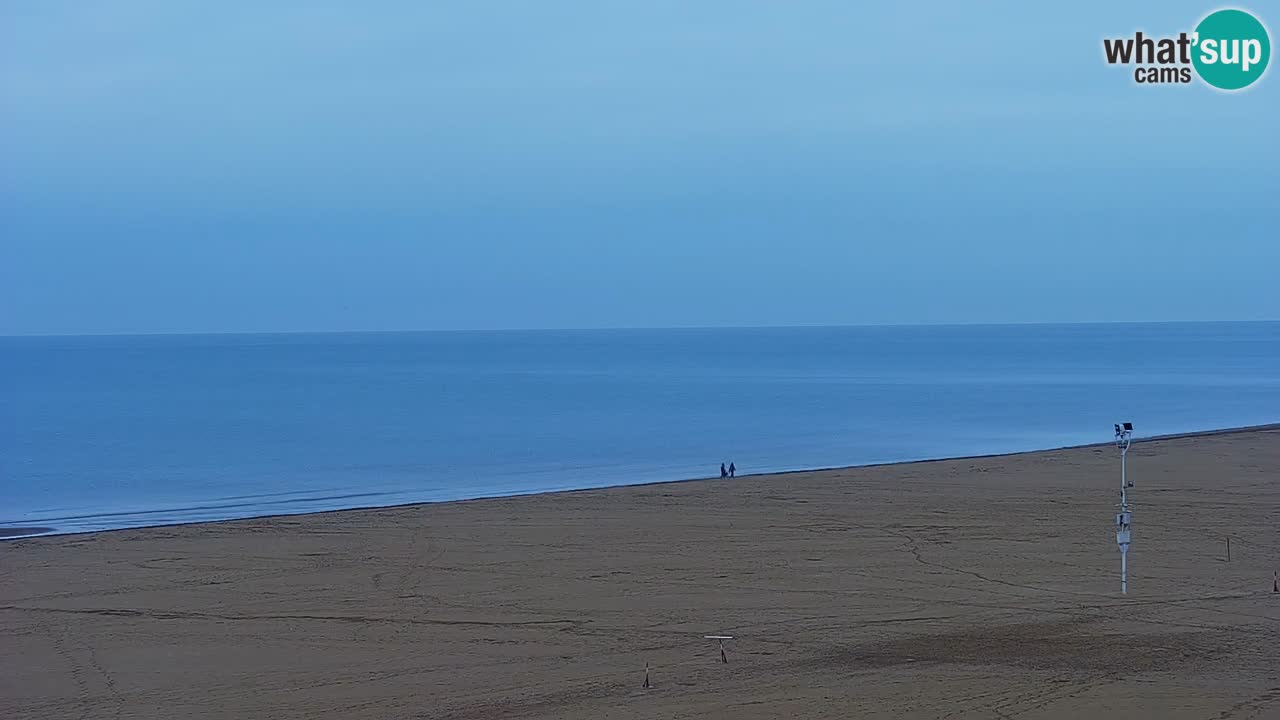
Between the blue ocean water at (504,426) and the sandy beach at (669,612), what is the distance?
13.1 metres

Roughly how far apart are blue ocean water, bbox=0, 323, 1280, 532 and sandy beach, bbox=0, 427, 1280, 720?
1312cm

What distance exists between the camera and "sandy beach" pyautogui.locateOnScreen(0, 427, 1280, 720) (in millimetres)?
17781

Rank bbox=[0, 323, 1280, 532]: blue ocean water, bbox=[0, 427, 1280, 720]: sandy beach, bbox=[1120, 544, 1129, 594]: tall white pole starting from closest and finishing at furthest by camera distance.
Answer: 1. bbox=[0, 427, 1280, 720]: sandy beach
2. bbox=[1120, 544, 1129, 594]: tall white pole
3. bbox=[0, 323, 1280, 532]: blue ocean water

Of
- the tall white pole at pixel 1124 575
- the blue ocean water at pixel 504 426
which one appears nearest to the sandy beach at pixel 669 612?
the tall white pole at pixel 1124 575

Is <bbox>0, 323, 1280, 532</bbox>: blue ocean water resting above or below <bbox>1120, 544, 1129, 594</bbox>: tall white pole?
above

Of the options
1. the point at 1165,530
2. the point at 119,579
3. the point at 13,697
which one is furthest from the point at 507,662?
the point at 1165,530

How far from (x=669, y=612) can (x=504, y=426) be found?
188 feet

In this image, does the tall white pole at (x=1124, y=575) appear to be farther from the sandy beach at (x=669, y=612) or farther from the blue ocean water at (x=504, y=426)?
the blue ocean water at (x=504, y=426)

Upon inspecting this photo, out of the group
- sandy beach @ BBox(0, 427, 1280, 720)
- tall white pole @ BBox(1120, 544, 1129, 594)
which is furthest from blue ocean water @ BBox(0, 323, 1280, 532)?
tall white pole @ BBox(1120, 544, 1129, 594)

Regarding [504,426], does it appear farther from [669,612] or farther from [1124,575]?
[1124,575]

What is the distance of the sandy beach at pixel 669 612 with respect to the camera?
17.8m

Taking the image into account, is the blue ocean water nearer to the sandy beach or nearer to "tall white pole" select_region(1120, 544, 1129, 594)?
the sandy beach

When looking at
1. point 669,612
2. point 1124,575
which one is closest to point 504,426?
point 669,612

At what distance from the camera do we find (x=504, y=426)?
7938 cm
